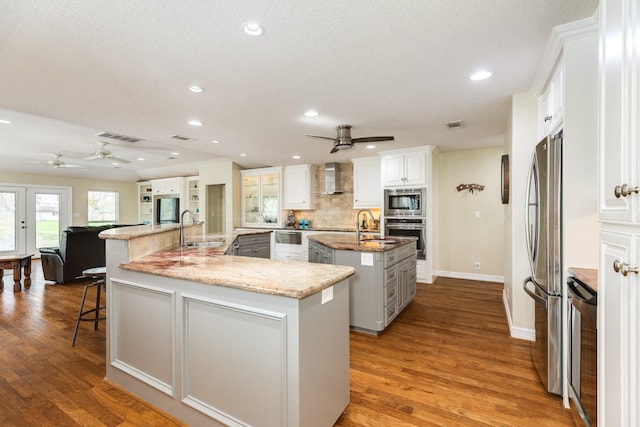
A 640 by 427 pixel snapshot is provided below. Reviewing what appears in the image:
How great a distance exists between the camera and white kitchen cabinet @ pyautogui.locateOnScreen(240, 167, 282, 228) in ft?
22.6

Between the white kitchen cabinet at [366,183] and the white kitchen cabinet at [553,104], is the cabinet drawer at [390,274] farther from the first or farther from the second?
the white kitchen cabinet at [366,183]

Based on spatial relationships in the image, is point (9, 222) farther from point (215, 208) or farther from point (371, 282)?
point (371, 282)

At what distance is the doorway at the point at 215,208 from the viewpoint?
7082 millimetres

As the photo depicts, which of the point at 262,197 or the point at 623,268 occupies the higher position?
the point at 262,197

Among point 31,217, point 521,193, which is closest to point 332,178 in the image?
point 521,193

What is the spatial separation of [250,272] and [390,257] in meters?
1.81

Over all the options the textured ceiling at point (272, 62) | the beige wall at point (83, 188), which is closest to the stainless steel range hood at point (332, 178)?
the textured ceiling at point (272, 62)

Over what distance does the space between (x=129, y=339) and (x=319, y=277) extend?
1517 mm

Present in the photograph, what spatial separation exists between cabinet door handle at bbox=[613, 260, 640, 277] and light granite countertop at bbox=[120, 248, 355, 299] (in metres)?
1.10

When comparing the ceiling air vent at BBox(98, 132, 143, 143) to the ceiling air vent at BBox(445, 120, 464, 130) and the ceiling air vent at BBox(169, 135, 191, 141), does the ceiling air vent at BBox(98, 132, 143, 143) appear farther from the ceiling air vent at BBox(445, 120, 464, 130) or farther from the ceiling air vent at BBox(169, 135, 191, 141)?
the ceiling air vent at BBox(445, 120, 464, 130)

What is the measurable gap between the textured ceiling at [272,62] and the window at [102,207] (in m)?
5.64

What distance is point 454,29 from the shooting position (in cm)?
180

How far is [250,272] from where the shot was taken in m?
1.74

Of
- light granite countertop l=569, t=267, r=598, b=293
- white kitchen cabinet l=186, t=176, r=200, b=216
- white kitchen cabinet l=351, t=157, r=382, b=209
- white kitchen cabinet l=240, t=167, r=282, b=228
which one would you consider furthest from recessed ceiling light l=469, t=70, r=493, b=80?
white kitchen cabinet l=186, t=176, r=200, b=216
